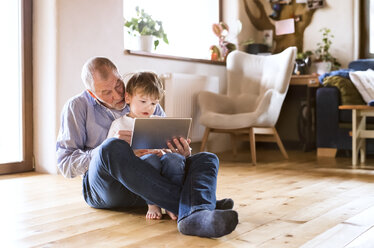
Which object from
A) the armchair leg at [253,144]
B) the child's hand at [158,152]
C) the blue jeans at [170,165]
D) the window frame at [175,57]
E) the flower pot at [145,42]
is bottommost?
the armchair leg at [253,144]

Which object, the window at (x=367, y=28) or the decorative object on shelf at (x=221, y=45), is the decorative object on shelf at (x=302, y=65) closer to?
the window at (x=367, y=28)

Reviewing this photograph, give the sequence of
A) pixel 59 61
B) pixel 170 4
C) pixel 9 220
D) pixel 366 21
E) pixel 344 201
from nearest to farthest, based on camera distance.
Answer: pixel 9 220, pixel 344 201, pixel 59 61, pixel 170 4, pixel 366 21

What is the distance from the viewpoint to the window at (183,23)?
12.7ft

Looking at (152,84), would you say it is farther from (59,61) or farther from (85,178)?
(59,61)

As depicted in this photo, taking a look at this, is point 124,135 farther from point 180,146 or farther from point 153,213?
point 153,213

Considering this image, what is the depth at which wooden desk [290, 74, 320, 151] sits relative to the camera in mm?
4243

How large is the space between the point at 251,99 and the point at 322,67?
39.6 inches

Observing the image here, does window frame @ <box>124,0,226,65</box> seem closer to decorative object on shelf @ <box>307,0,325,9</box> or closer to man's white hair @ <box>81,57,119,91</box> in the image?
decorative object on shelf @ <box>307,0,325,9</box>

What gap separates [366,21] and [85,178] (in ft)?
12.1

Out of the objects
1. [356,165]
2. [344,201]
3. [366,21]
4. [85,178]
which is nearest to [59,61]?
[85,178]

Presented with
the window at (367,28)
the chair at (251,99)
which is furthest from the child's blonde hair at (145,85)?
the window at (367,28)

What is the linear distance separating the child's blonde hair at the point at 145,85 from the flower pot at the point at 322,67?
3.13 m

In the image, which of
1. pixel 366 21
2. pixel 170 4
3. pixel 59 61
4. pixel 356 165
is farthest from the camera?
pixel 366 21

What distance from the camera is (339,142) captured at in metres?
3.83
